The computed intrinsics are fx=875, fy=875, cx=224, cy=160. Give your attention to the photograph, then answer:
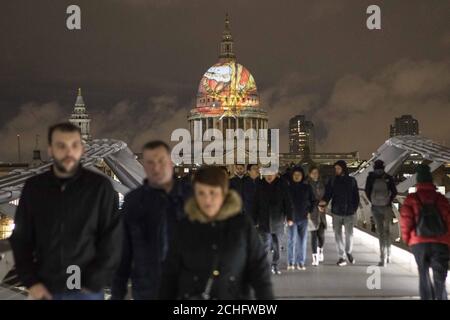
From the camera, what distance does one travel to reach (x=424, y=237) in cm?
755

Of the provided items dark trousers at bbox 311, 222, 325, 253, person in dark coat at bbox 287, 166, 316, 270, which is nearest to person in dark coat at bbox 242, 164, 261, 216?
person in dark coat at bbox 287, 166, 316, 270

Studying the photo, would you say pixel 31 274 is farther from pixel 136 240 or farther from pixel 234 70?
pixel 234 70

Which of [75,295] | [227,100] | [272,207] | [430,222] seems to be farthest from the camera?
[227,100]

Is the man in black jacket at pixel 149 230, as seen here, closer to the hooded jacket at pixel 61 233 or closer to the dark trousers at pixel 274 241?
the hooded jacket at pixel 61 233

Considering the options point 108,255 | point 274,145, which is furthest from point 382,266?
point 274,145

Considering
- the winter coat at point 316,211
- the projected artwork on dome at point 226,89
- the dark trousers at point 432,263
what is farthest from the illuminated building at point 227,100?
the dark trousers at point 432,263

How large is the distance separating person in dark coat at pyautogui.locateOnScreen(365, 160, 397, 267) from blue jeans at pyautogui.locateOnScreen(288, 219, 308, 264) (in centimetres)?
94

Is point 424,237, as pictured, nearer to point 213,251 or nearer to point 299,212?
point 213,251

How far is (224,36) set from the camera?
145625mm

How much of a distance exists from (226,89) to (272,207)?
12438 centimetres

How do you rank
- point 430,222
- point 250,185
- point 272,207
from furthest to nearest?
point 250,185, point 272,207, point 430,222

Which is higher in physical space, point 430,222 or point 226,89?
point 226,89

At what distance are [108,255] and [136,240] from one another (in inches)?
27.6

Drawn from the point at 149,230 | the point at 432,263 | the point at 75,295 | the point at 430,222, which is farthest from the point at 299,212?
the point at 75,295
